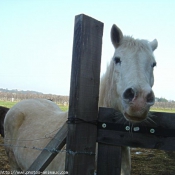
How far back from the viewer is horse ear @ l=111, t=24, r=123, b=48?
97.0 inches

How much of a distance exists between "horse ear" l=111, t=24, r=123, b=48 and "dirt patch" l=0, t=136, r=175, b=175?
403 centimetres

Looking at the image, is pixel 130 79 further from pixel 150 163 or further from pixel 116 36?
pixel 150 163

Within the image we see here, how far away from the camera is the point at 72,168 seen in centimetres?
157

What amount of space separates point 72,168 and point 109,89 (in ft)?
4.09

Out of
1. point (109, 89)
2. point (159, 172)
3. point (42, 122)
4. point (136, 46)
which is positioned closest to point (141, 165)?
point (159, 172)

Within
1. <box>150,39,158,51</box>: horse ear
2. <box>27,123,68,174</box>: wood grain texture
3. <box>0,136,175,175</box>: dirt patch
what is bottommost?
<box>0,136,175,175</box>: dirt patch

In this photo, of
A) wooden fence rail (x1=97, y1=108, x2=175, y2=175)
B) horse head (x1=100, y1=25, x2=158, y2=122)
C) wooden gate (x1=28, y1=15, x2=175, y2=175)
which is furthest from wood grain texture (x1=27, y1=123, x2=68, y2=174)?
horse head (x1=100, y1=25, x2=158, y2=122)

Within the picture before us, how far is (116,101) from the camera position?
236cm

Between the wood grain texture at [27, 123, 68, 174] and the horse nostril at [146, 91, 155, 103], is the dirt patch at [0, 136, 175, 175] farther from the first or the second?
Answer: the horse nostril at [146, 91, 155, 103]

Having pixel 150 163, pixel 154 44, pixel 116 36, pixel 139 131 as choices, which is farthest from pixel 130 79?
pixel 150 163

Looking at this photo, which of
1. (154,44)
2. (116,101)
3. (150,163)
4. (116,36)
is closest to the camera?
(116,101)

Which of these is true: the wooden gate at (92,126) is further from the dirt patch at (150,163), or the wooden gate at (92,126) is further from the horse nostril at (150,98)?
the dirt patch at (150,163)

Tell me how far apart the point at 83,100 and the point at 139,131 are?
478 millimetres

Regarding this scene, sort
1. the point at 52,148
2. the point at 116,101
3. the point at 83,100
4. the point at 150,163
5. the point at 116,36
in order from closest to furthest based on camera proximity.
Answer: the point at 83,100, the point at 52,148, the point at 116,101, the point at 116,36, the point at 150,163
